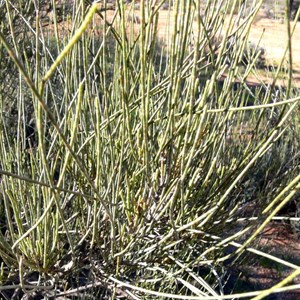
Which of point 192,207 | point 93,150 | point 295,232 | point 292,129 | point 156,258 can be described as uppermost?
point 93,150

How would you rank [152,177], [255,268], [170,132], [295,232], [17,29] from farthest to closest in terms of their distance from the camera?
[295,232]
[255,268]
[17,29]
[152,177]
[170,132]

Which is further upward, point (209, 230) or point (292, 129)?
point (209, 230)

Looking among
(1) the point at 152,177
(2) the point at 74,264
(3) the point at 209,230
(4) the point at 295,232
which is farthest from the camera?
(4) the point at 295,232

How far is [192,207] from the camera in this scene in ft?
5.69

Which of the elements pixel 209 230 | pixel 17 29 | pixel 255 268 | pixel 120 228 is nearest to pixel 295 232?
pixel 255 268

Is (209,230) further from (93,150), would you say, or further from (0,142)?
(0,142)

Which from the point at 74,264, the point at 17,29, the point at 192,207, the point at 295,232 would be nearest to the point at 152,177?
the point at 192,207

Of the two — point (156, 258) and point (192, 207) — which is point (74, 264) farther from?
point (192, 207)

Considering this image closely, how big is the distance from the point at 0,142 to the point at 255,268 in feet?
11.0

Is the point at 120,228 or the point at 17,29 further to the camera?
the point at 17,29

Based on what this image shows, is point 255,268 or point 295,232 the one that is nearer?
point 255,268

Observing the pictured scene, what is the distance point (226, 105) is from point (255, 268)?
3135 millimetres

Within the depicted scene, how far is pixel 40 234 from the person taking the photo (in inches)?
60.9

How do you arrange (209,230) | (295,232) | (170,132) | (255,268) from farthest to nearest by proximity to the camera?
(295,232) < (255,268) < (209,230) < (170,132)
